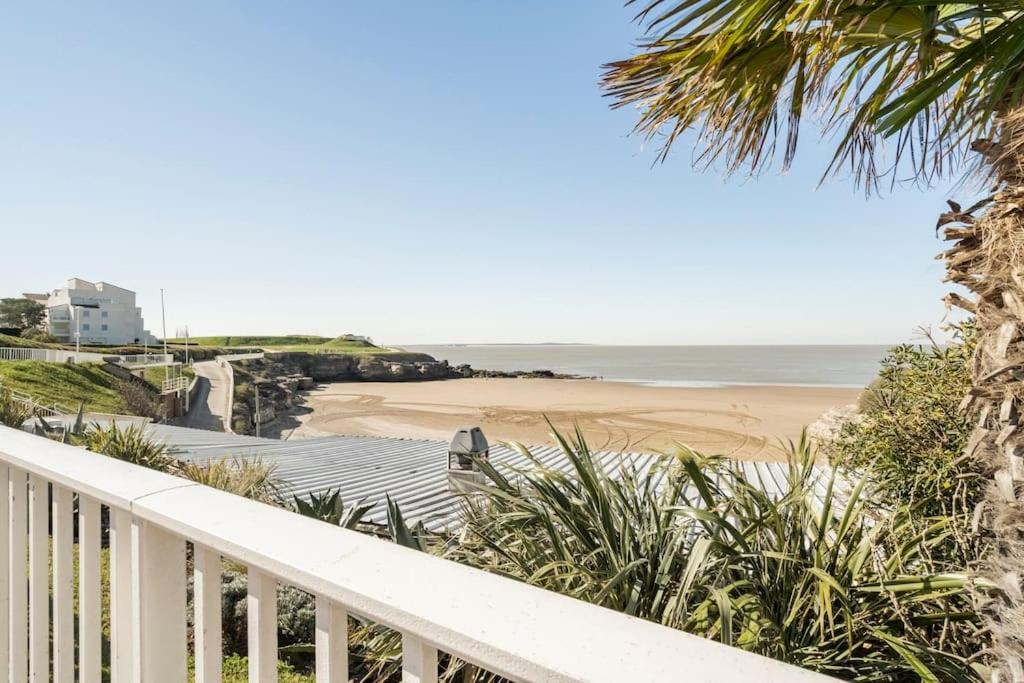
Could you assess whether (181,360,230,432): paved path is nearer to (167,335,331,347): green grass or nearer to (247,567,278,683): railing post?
(247,567,278,683): railing post

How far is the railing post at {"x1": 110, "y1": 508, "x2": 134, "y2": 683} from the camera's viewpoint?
99 centimetres

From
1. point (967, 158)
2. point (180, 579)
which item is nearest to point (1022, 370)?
point (967, 158)

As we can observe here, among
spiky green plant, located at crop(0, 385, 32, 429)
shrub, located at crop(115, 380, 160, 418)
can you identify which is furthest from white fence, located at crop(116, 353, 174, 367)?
spiky green plant, located at crop(0, 385, 32, 429)

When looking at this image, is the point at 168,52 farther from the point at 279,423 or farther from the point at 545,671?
the point at 279,423

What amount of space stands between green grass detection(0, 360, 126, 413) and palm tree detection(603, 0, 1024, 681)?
18.6 m

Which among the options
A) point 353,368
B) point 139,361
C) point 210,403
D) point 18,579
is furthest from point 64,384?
point 353,368

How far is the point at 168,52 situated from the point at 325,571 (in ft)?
27.7

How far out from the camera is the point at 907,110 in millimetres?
1732

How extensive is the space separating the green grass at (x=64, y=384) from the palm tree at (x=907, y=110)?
61.2 ft

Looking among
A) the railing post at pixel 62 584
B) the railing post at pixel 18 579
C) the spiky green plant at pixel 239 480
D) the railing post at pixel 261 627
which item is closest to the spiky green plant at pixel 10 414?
the spiky green plant at pixel 239 480

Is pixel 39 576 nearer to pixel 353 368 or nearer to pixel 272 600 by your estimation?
pixel 272 600

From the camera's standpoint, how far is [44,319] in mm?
46656

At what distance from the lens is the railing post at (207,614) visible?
842 mm

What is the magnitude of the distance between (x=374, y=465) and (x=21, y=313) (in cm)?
5810
